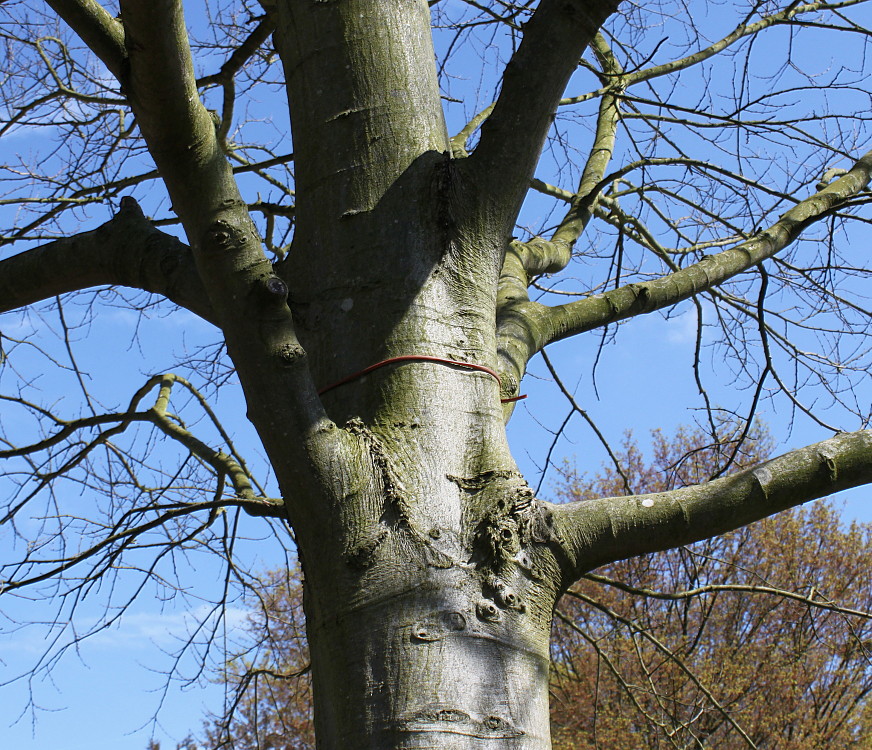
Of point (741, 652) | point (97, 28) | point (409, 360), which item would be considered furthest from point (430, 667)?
point (741, 652)

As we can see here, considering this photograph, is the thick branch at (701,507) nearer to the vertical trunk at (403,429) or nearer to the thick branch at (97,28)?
the vertical trunk at (403,429)

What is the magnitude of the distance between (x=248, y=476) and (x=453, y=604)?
2730mm

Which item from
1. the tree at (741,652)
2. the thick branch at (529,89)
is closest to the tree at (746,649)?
the tree at (741,652)

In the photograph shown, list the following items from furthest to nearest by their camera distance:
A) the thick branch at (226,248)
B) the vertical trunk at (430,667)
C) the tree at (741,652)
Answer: the tree at (741,652) < the thick branch at (226,248) < the vertical trunk at (430,667)

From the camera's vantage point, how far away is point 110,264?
2066mm

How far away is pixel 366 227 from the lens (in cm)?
190

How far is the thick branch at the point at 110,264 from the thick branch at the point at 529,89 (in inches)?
29.5

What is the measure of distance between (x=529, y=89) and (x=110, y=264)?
110 cm

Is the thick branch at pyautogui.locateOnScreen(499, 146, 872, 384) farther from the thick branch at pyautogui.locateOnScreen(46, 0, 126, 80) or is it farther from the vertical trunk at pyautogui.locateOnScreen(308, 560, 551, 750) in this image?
the thick branch at pyautogui.locateOnScreen(46, 0, 126, 80)

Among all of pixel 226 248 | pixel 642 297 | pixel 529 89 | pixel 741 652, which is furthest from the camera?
pixel 741 652

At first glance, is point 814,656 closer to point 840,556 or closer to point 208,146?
point 840,556

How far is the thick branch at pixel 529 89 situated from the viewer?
6.35 ft

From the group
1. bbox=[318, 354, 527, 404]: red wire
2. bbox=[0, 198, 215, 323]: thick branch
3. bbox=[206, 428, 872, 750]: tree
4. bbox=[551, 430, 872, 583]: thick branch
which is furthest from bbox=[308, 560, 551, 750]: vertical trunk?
bbox=[206, 428, 872, 750]: tree

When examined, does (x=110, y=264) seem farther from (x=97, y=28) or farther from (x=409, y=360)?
(x=409, y=360)
